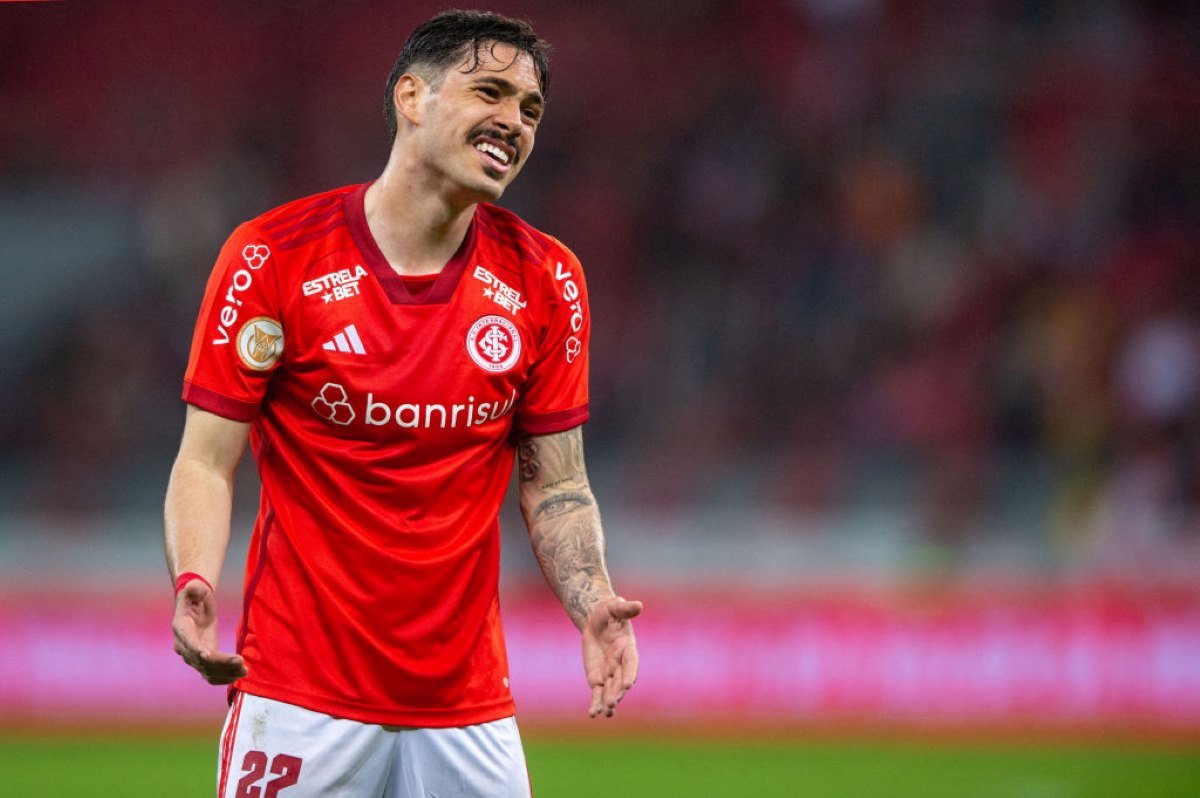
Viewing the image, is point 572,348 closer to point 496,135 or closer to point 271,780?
point 496,135

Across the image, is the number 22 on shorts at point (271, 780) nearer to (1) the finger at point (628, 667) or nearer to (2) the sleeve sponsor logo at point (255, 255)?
(1) the finger at point (628, 667)

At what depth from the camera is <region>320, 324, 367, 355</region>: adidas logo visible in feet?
10.3

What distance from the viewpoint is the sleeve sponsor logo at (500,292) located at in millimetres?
3301

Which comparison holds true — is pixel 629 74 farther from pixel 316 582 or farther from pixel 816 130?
pixel 316 582

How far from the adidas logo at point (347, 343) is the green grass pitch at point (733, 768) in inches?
182

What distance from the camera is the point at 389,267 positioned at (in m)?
3.22

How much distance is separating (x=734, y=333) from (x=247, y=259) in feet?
26.6

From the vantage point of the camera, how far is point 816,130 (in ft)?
40.9

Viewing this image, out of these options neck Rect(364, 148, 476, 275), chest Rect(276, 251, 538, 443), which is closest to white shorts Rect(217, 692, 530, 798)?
chest Rect(276, 251, 538, 443)

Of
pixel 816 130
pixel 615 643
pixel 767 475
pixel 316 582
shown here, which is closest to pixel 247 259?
pixel 316 582

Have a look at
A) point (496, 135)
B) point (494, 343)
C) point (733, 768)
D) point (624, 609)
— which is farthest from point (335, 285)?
point (733, 768)

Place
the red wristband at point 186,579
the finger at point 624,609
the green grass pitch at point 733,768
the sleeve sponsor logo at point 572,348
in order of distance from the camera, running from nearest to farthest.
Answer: the red wristband at point 186,579
the finger at point 624,609
the sleeve sponsor logo at point 572,348
the green grass pitch at point 733,768

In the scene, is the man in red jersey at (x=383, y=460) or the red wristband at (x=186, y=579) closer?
the red wristband at (x=186, y=579)

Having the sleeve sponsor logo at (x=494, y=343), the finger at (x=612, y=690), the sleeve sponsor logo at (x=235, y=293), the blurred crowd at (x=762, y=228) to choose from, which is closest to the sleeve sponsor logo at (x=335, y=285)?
the sleeve sponsor logo at (x=235, y=293)
